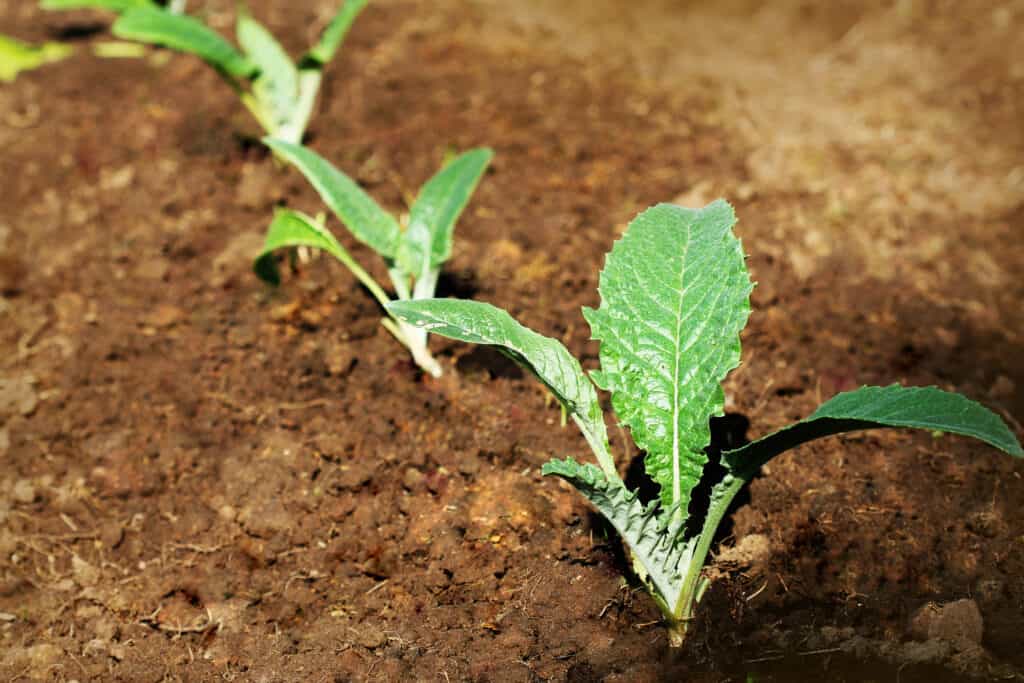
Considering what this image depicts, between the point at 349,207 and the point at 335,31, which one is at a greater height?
the point at 335,31

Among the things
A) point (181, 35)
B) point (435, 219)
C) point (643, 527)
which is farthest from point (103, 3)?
point (643, 527)

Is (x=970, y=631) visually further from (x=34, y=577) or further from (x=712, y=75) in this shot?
(x=712, y=75)

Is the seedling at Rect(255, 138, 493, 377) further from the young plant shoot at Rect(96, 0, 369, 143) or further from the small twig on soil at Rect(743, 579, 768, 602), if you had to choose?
the small twig on soil at Rect(743, 579, 768, 602)

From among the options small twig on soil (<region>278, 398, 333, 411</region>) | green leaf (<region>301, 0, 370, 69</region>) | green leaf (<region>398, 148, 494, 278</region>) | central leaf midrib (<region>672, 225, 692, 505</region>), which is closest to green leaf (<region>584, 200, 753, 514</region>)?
central leaf midrib (<region>672, 225, 692, 505</region>)

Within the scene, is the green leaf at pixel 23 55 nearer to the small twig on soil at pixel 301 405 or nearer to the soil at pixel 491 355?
the soil at pixel 491 355

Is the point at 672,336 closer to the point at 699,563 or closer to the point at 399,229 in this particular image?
the point at 699,563

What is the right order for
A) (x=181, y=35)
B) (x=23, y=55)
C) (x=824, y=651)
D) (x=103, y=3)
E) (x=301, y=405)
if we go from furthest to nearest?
(x=23, y=55) < (x=103, y=3) < (x=181, y=35) < (x=301, y=405) < (x=824, y=651)
